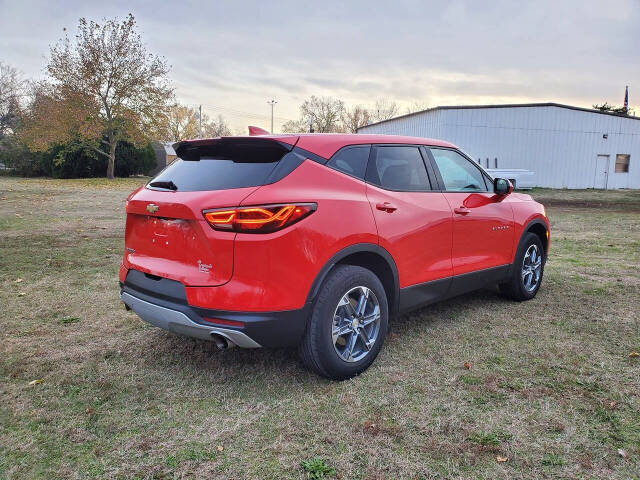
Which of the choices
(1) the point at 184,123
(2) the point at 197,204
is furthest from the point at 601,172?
(1) the point at 184,123

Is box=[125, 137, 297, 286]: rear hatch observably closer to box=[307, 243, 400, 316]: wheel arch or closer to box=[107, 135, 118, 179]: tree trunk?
box=[307, 243, 400, 316]: wheel arch

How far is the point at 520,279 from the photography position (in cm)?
499

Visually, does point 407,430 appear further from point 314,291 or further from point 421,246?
point 421,246

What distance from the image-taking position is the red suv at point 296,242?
277 cm

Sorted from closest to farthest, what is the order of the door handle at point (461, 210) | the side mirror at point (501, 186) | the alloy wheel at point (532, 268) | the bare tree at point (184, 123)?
the door handle at point (461, 210) < the side mirror at point (501, 186) < the alloy wheel at point (532, 268) < the bare tree at point (184, 123)

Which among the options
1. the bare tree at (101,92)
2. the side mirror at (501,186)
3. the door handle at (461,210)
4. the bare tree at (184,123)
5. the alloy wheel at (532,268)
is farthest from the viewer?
the bare tree at (184,123)

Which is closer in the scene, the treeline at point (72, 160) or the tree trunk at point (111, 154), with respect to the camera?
the tree trunk at point (111, 154)

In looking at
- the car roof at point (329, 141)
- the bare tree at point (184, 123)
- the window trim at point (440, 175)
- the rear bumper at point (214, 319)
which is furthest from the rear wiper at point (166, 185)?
the bare tree at point (184, 123)

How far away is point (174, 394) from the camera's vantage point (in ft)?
10.1

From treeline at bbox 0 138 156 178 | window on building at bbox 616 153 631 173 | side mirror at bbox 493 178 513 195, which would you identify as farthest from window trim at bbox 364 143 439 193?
window on building at bbox 616 153 631 173

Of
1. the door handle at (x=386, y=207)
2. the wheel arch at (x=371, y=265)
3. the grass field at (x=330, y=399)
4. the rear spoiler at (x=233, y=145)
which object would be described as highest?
the rear spoiler at (x=233, y=145)

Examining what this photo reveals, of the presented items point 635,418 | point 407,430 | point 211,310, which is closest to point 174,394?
point 211,310

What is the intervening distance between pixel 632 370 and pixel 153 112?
3026 centimetres

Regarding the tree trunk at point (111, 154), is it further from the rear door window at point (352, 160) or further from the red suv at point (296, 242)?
the rear door window at point (352, 160)
